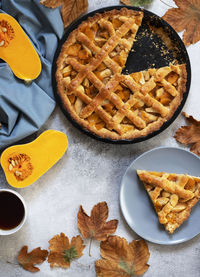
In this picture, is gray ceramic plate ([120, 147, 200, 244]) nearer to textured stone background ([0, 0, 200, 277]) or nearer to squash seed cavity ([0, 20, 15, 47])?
textured stone background ([0, 0, 200, 277])

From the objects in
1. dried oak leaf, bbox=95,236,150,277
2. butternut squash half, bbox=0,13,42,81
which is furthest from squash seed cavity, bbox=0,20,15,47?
dried oak leaf, bbox=95,236,150,277

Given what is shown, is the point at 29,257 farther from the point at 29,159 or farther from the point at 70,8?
the point at 70,8

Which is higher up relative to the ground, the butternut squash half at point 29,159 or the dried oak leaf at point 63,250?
the butternut squash half at point 29,159

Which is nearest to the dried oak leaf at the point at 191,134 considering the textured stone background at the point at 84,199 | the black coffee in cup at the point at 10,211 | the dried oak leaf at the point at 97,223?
the textured stone background at the point at 84,199

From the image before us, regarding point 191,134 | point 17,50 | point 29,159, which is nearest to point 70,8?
point 17,50

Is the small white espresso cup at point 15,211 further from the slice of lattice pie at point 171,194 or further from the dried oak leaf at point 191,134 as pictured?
the dried oak leaf at point 191,134

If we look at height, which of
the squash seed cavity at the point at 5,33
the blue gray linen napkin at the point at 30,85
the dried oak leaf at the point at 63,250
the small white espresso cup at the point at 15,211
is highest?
the squash seed cavity at the point at 5,33

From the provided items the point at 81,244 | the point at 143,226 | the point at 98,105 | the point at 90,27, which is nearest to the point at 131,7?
the point at 90,27

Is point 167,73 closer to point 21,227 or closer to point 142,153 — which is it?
point 142,153
